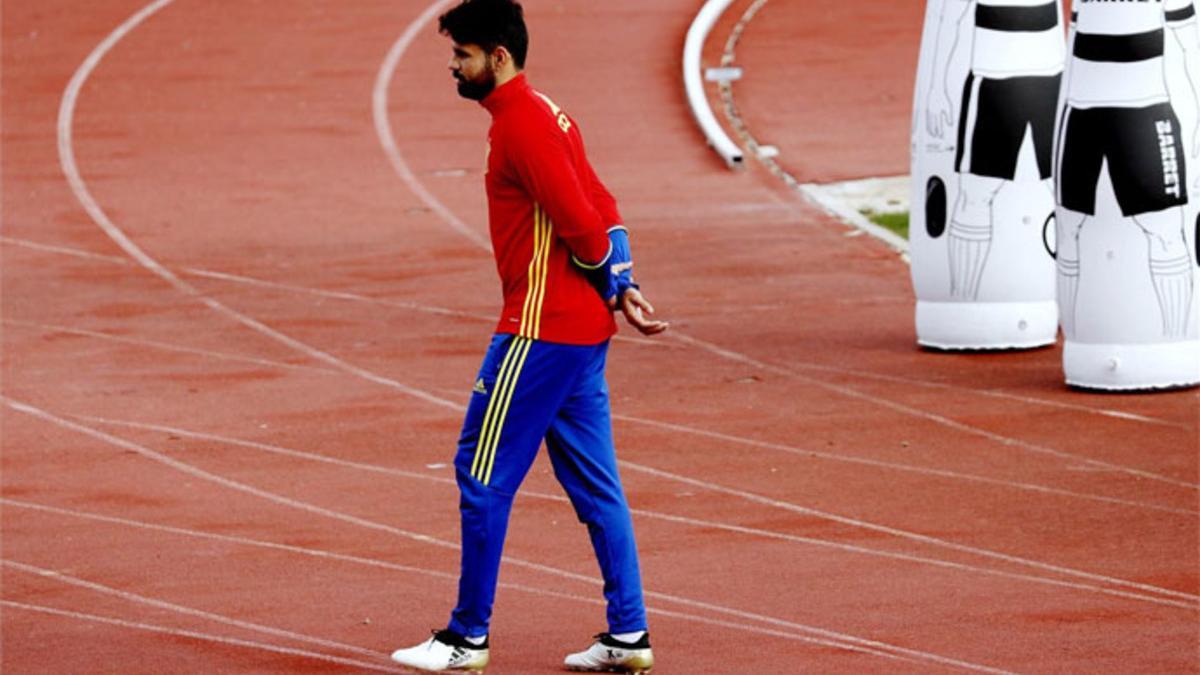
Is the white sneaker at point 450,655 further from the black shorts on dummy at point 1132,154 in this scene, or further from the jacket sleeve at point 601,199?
the black shorts on dummy at point 1132,154

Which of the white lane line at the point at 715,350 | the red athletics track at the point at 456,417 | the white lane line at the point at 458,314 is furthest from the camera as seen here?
the white lane line at the point at 458,314

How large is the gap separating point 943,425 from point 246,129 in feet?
42.9

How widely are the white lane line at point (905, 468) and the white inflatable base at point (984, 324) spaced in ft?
9.41

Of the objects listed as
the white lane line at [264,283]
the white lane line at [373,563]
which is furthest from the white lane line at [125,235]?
the white lane line at [373,563]

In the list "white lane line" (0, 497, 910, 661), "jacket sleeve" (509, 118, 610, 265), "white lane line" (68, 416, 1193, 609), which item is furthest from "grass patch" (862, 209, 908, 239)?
"jacket sleeve" (509, 118, 610, 265)

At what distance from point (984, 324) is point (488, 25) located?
7.95 meters

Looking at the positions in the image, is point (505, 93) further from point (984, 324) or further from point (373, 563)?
point (984, 324)

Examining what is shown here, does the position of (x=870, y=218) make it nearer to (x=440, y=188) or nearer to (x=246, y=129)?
(x=440, y=188)

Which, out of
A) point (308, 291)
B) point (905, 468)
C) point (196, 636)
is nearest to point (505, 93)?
point (196, 636)

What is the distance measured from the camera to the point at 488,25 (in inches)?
279

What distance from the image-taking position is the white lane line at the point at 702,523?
8625 mm

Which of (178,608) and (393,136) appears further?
(393,136)

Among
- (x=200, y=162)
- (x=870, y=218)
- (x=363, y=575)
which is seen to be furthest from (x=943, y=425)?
(x=200, y=162)

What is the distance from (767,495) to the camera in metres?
10.5
